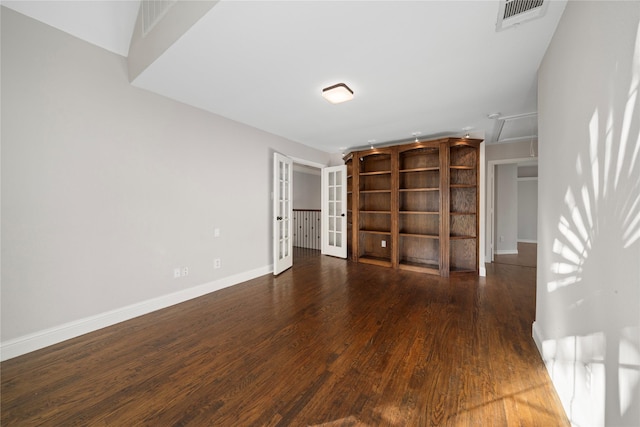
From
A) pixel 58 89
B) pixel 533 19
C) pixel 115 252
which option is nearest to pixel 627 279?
pixel 533 19

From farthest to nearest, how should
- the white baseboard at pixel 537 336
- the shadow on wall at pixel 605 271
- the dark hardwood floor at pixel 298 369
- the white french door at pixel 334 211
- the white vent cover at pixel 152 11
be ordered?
1. the white french door at pixel 334 211
2. the white vent cover at pixel 152 11
3. the white baseboard at pixel 537 336
4. the dark hardwood floor at pixel 298 369
5. the shadow on wall at pixel 605 271

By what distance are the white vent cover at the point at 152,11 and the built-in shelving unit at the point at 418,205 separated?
142 inches

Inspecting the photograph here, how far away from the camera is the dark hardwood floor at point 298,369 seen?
4.41 ft

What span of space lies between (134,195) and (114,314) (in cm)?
123

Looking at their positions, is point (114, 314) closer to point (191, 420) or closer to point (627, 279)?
point (191, 420)

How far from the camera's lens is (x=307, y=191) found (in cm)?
861

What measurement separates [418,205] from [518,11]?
11.0 feet

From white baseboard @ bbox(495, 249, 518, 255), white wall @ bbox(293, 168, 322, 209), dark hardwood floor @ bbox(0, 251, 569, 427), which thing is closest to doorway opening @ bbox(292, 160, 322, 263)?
white wall @ bbox(293, 168, 322, 209)

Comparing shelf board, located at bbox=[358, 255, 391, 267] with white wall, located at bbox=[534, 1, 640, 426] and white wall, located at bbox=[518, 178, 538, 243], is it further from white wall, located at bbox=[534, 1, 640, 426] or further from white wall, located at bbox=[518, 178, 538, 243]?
white wall, located at bbox=[518, 178, 538, 243]

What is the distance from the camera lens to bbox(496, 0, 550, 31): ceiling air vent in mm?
1472

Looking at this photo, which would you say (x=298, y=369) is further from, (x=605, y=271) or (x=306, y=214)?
(x=306, y=214)

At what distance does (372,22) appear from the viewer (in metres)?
1.64

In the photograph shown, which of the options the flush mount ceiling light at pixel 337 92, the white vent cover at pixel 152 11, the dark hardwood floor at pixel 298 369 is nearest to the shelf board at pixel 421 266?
the dark hardwood floor at pixel 298 369

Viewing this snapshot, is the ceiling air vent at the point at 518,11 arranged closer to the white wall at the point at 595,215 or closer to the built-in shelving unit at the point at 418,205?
Result: the white wall at the point at 595,215
